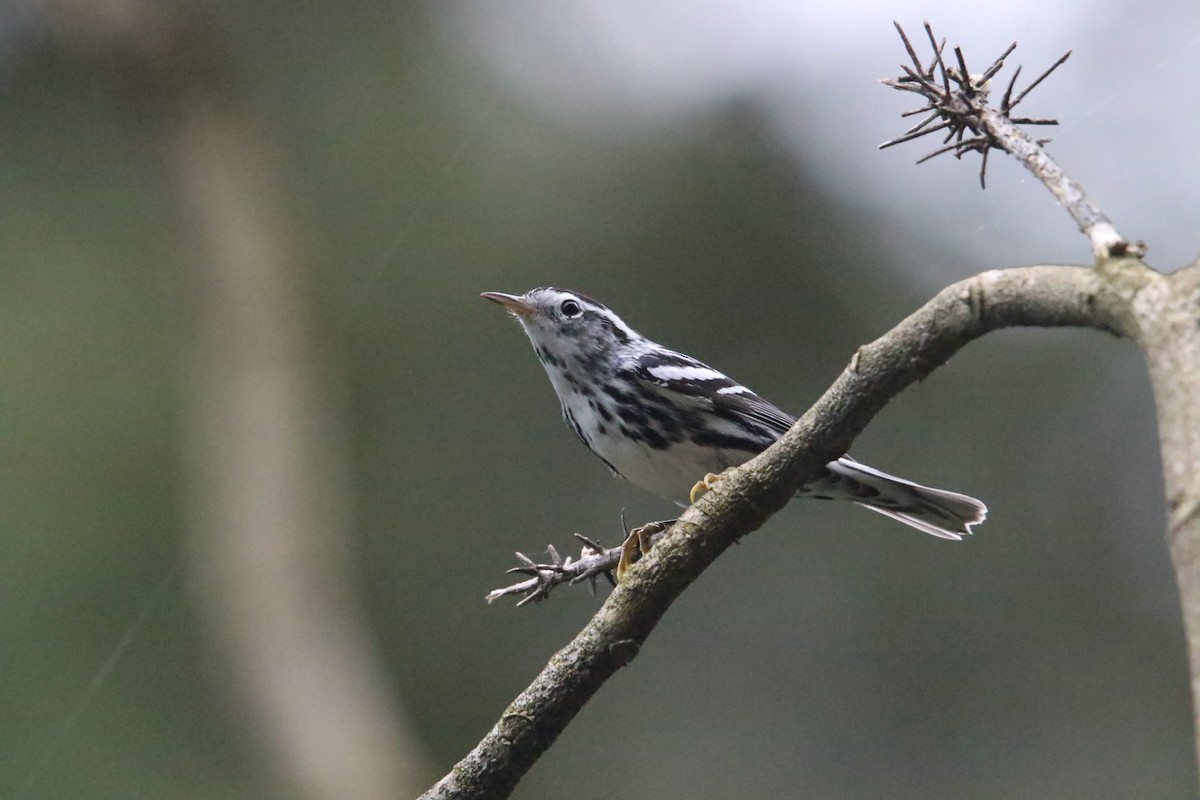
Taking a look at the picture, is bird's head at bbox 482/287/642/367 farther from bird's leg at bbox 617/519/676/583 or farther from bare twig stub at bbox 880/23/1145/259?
bare twig stub at bbox 880/23/1145/259

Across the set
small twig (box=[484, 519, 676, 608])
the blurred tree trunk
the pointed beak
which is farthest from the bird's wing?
the blurred tree trunk

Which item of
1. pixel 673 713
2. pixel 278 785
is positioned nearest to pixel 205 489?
pixel 278 785

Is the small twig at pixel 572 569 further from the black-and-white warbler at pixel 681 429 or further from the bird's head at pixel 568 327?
the bird's head at pixel 568 327

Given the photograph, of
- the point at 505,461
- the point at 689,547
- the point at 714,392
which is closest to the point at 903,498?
the point at 714,392

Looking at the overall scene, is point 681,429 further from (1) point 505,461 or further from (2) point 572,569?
(1) point 505,461

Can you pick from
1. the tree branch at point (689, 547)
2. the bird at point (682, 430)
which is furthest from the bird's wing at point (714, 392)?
the tree branch at point (689, 547)

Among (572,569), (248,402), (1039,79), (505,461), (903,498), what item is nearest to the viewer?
(1039,79)

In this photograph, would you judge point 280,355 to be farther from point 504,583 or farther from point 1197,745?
point 1197,745
